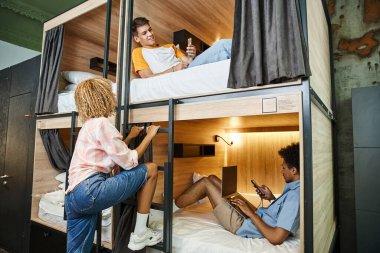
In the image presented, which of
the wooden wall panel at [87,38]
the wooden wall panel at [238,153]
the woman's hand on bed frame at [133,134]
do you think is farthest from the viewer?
the wooden wall panel at [238,153]

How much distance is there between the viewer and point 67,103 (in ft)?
8.40

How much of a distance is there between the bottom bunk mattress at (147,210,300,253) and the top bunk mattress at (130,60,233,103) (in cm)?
101

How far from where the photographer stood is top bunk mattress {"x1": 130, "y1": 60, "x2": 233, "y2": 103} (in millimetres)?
1649

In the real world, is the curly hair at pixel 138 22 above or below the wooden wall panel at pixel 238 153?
above

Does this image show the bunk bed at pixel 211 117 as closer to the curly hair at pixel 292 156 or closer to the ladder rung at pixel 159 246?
the ladder rung at pixel 159 246

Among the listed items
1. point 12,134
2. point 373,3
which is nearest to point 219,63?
point 373,3

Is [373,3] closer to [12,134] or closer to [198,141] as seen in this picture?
[198,141]

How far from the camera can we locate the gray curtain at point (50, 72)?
8.72 feet

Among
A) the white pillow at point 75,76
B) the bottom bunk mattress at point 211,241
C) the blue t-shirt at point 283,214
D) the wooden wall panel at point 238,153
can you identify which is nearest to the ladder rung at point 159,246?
the bottom bunk mattress at point 211,241

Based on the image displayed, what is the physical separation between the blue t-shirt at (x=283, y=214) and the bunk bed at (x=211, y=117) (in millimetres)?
125

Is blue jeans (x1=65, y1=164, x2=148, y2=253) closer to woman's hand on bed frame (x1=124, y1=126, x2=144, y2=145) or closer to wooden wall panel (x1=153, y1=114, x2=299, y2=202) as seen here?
woman's hand on bed frame (x1=124, y1=126, x2=144, y2=145)

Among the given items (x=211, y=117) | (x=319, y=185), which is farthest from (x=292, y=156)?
(x=211, y=117)

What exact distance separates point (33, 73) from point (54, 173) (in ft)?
4.20

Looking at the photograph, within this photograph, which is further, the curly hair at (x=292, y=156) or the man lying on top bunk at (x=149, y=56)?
the man lying on top bunk at (x=149, y=56)
